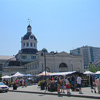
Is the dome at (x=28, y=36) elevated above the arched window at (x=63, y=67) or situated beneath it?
elevated above

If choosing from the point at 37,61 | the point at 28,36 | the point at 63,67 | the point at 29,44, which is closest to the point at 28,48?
the point at 29,44

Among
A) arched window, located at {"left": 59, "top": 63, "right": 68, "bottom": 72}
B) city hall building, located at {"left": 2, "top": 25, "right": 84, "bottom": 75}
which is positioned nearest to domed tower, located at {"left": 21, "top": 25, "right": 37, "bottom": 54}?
city hall building, located at {"left": 2, "top": 25, "right": 84, "bottom": 75}

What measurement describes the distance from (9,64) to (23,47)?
10.2m

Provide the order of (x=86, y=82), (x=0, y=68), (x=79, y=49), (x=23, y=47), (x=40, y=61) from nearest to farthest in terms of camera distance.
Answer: (x=86, y=82) < (x=40, y=61) < (x=23, y=47) < (x=0, y=68) < (x=79, y=49)

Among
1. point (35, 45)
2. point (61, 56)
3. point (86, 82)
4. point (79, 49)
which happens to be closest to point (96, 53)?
point (79, 49)

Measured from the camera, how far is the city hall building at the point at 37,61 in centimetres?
6184

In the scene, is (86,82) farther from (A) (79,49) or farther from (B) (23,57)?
(A) (79,49)

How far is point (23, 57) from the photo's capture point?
3071 inches

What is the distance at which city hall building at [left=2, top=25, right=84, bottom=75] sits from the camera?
203 ft

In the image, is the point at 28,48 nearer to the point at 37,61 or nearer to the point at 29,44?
the point at 29,44

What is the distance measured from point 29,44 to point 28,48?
1.91 metres

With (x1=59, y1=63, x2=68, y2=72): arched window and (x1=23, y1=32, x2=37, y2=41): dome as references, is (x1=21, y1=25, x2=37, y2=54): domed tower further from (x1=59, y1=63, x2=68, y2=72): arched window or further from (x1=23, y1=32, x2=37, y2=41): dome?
(x1=59, y1=63, x2=68, y2=72): arched window

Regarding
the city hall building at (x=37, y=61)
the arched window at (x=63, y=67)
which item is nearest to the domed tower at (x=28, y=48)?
the city hall building at (x=37, y=61)

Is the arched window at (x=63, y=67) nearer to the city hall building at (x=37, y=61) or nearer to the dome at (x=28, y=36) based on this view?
the city hall building at (x=37, y=61)
